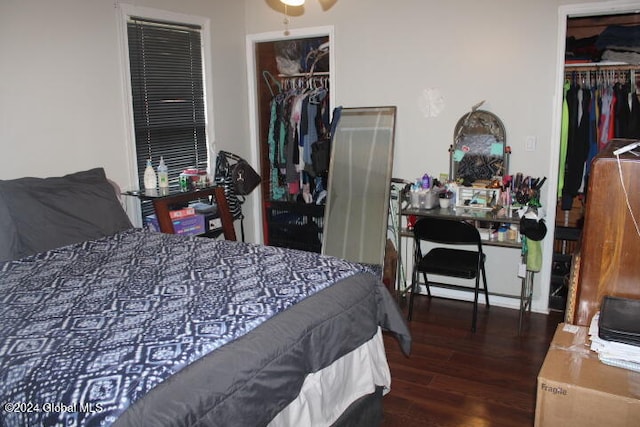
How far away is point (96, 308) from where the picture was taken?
83.8 inches

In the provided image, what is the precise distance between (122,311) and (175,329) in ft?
1.07

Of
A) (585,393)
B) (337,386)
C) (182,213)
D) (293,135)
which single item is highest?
(293,135)

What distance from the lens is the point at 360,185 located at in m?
4.40

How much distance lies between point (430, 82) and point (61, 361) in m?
3.35

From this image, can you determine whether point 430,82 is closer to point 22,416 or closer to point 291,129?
point 291,129

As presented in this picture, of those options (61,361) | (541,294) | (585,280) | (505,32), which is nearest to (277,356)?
(61,361)

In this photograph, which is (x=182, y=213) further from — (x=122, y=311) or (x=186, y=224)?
(x=122, y=311)

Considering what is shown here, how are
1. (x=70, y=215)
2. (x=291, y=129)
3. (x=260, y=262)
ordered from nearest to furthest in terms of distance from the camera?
1. (x=260, y=262)
2. (x=70, y=215)
3. (x=291, y=129)

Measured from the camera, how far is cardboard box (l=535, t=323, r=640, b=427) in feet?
4.77

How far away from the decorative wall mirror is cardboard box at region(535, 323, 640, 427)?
8.21 feet

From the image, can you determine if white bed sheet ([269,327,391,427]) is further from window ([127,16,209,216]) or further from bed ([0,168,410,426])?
window ([127,16,209,216])

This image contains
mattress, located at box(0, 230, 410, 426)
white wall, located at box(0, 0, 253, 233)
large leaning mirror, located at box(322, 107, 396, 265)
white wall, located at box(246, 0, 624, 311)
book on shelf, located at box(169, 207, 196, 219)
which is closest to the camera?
mattress, located at box(0, 230, 410, 426)

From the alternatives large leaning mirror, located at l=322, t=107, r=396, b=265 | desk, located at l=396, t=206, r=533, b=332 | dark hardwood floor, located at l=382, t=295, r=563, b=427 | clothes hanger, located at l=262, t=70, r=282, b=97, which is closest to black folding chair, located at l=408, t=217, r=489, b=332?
desk, located at l=396, t=206, r=533, b=332

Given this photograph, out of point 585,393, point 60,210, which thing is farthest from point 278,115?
point 585,393
